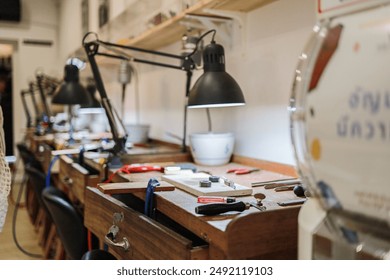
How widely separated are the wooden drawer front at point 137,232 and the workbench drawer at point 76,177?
41 centimetres

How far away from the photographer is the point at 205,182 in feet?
3.75

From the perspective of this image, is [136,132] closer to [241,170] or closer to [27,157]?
[27,157]

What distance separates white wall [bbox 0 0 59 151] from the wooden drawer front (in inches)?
47.1

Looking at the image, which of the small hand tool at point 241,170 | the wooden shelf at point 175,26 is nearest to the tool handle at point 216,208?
the small hand tool at point 241,170

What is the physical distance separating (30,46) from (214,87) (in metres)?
1.58

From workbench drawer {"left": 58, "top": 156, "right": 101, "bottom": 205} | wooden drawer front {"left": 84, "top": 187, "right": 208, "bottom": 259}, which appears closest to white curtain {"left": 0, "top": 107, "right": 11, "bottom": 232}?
wooden drawer front {"left": 84, "top": 187, "right": 208, "bottom": 259}

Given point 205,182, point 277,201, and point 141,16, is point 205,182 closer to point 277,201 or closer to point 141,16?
point 277,201

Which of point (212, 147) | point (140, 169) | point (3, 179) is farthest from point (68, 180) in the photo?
point (3, 179)

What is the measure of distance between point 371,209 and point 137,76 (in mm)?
2671

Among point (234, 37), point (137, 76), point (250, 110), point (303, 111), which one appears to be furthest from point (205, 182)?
point (137, 76)

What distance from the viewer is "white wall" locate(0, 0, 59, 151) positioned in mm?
2146

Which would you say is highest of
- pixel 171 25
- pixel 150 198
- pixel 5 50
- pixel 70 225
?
pixel 171 25

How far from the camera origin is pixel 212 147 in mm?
1700

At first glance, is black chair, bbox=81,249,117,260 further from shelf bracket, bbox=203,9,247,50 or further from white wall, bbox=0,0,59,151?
white wall, bbox=0,0,59,151
